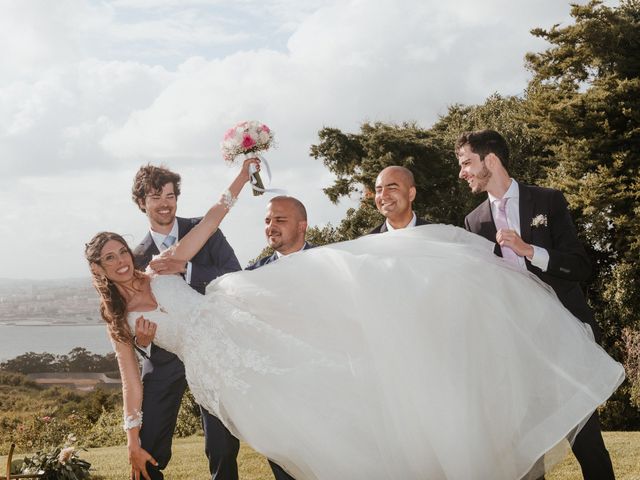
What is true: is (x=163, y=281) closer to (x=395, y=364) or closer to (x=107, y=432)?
(x=395, y=364)

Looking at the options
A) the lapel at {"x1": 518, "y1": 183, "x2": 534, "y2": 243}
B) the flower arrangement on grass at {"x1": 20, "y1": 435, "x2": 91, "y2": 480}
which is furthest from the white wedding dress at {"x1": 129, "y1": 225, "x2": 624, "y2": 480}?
the flower arrangement on grass at {"x1": 20, "y1": 435, "x2": 91, "y2": 480}

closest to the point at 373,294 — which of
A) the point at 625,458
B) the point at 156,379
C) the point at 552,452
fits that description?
the point at 552,452

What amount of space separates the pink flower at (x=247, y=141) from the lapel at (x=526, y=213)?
233cm

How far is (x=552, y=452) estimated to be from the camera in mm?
5008

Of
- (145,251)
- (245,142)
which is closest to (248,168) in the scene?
(245,142)

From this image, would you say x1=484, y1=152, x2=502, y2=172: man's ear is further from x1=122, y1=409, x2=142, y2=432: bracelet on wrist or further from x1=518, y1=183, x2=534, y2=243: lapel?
x1=122, y1=409, x2=142, y2=432: bracelet on wrist

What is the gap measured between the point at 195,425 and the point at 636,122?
20316 mm

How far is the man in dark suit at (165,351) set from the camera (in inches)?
236

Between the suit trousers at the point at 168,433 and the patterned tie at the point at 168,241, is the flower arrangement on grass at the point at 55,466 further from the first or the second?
the patterned tie at the point at 168,241

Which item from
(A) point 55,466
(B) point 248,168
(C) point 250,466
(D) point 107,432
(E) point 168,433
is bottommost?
(D) point 107,432

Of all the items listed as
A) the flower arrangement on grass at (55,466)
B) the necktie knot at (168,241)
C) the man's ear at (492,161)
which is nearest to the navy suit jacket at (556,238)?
the man's ear at (492,161)

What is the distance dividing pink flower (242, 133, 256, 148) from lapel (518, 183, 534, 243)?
91.9 inches

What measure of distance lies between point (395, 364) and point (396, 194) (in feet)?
8.74

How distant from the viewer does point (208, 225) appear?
19.0 ft
